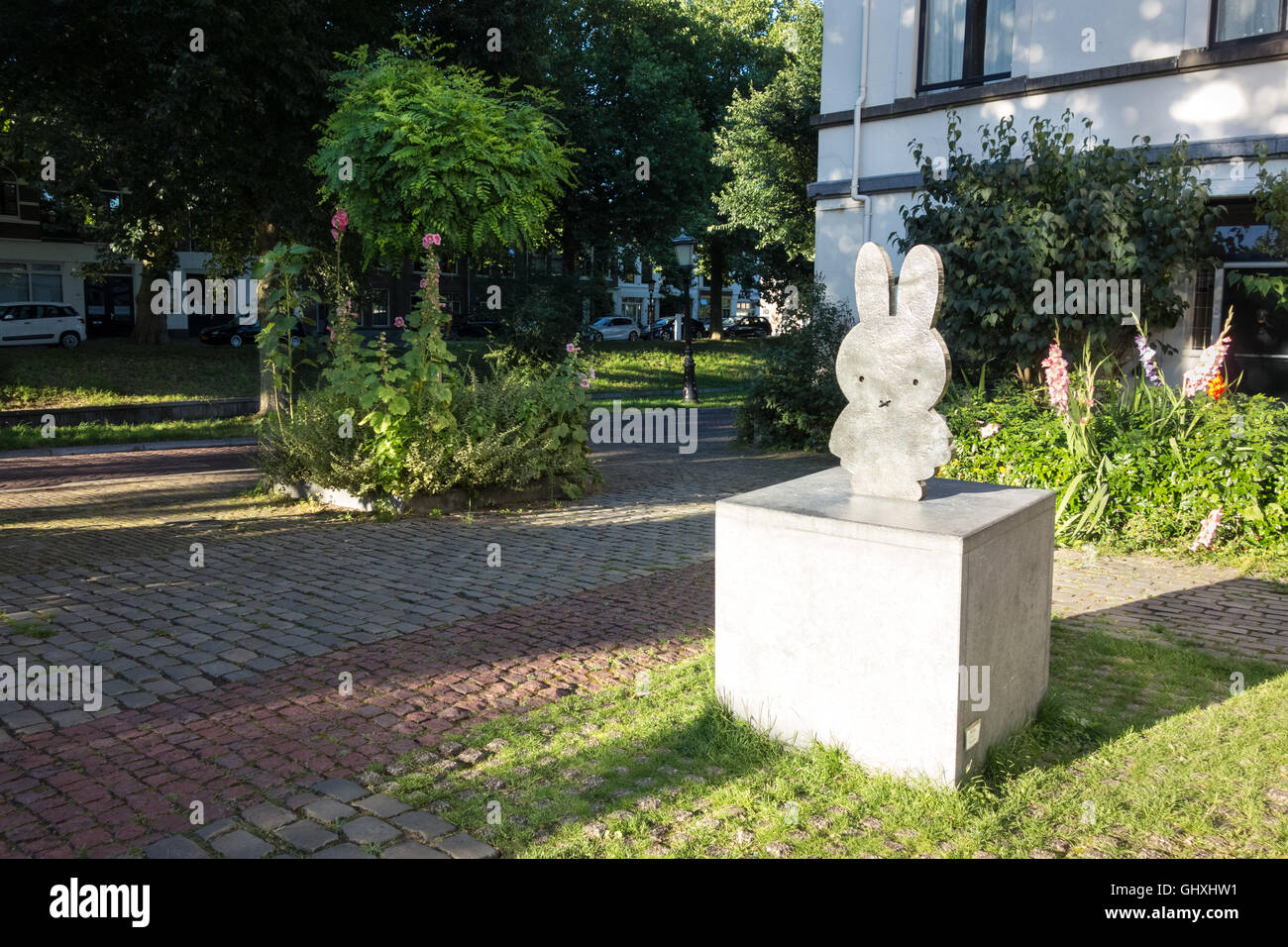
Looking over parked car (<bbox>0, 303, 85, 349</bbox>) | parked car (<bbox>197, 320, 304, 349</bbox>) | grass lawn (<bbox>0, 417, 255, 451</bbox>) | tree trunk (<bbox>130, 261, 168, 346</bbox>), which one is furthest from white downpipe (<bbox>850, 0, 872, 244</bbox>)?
parked car (<bbox>197, 320, 304, 349</bbox>)

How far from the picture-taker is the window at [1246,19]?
11367 mm

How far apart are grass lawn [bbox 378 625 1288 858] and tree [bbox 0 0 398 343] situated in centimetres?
1480

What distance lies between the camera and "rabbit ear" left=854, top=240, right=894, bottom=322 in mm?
4562

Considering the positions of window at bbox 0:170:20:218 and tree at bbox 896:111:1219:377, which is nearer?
tree at bbox 896:111:1219:377

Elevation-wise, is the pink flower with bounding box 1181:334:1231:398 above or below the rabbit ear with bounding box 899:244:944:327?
below

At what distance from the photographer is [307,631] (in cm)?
609

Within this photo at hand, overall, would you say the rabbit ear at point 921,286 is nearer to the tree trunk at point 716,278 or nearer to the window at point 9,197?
the tree trunk at point 716,278

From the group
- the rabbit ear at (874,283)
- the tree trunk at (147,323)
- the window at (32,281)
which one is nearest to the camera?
the rabbit ear at (874,283)

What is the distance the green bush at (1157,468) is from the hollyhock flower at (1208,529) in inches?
4.5

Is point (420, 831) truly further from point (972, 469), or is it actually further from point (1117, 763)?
point (972, 469)

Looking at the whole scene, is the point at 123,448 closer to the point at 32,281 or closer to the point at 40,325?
the point at 40,325

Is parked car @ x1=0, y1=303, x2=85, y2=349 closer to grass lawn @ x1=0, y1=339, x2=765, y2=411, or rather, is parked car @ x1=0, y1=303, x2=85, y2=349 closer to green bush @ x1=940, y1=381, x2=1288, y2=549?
grass lawn @ x1=0, y1=339, x2=765, y2=411

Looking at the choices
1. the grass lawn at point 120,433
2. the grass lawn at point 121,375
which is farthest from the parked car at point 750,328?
the grass lawn at point 120,433

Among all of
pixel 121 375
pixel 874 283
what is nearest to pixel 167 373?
pixel 121 375
